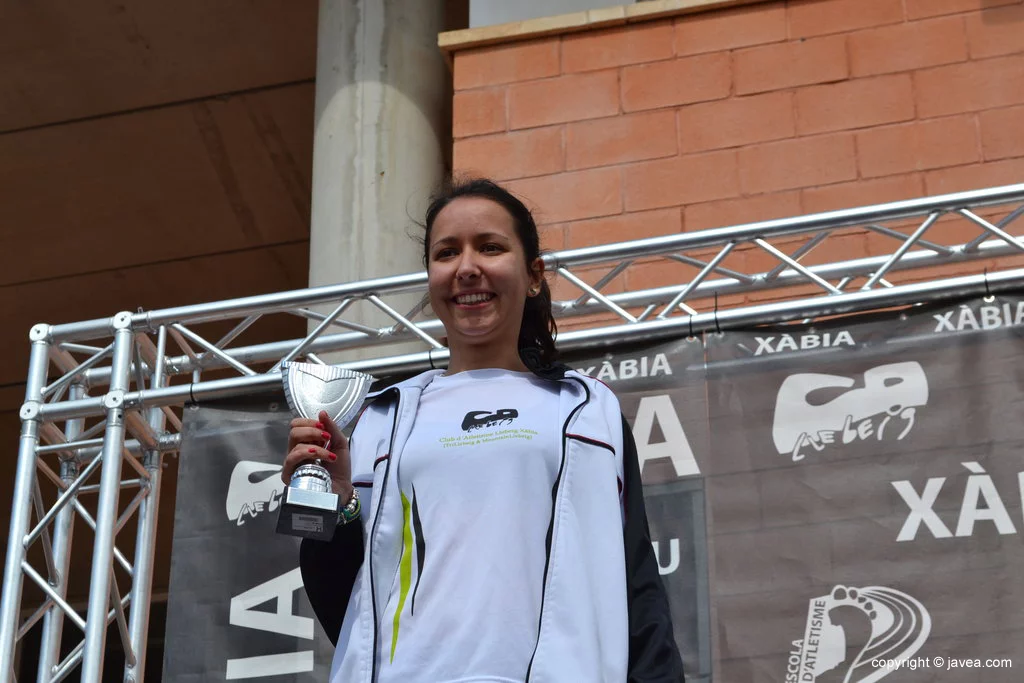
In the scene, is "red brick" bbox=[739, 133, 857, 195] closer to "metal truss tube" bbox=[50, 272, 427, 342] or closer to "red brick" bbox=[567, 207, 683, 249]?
"red brick" bbox=[567, 207, 683, 249]

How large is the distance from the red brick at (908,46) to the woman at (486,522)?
3.49 m

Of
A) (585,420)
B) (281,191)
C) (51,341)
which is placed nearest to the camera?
(585,420)

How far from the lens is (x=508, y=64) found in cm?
631

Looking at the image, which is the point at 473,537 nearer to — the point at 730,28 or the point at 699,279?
the point at 699,279

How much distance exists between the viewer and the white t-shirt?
2301 millimetres

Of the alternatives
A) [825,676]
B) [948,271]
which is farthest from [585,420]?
[948,271]

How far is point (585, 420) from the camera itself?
2562 mm

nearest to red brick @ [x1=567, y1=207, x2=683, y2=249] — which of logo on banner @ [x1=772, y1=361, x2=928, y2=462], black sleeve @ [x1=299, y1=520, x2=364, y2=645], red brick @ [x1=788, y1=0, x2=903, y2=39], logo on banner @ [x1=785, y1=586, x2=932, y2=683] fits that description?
red brick @ [x1=788, y1=0, x2=903, y2=39]

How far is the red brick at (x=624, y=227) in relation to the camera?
5.83 meters

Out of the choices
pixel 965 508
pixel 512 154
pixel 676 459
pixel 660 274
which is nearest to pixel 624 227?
pixel 660 274

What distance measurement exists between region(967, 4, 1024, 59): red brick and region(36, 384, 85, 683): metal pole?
341 cm

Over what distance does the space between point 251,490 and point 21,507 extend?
68cm

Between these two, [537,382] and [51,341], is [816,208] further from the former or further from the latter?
[537,382]

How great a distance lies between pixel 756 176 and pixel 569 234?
2.36 ft
